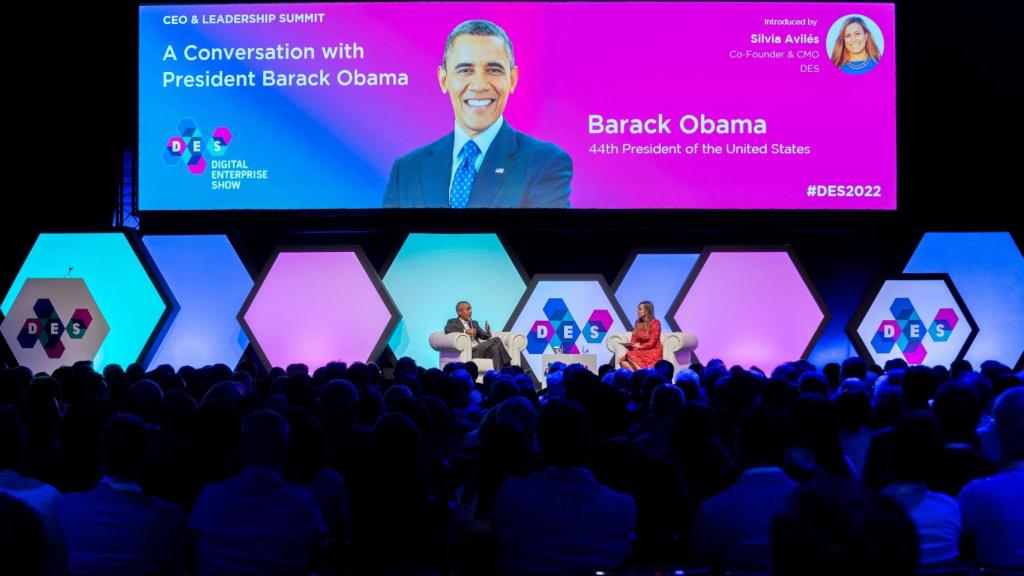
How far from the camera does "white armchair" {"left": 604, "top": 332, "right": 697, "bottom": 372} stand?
1054cm

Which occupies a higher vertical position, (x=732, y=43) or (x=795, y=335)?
(x=732, y=43)

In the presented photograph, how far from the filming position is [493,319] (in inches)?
443

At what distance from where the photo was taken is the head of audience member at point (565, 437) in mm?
3039

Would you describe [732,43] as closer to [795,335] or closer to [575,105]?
[575,105]

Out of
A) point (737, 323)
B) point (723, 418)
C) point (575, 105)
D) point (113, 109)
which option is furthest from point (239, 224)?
point (723, 418)

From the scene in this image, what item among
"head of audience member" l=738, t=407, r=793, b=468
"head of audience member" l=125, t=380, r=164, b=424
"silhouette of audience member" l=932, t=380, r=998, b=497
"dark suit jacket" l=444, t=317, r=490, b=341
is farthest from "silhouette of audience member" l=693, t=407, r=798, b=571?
"dark suit jacket" l=444, t=317, r=490, b=341

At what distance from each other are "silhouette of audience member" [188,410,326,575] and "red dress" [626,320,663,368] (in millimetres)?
7571

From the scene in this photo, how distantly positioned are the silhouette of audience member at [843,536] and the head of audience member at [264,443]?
6.59ft

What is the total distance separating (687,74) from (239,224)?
15.7 ft

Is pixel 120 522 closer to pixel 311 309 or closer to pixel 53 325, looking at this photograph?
pixel 311 309

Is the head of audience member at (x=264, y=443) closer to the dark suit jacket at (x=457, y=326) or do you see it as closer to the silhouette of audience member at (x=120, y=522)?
the silhouette of audience member at (x=120, y=522)

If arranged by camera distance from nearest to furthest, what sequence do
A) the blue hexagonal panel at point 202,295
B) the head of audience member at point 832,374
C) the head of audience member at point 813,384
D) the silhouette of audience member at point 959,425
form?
the silhouette of audience member at point 959,425 < the head of audience member at point 813,384 < the head of audience member at point 832,374 < the blue hexagonal panel at point 202,295

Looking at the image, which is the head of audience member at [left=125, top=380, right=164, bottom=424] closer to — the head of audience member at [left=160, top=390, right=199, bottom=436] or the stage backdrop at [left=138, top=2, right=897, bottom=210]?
the head of audience member at [left=160, top=390, right=199, bottom=436]

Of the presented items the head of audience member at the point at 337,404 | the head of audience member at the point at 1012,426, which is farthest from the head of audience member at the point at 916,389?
the head of audience member at the point at 337,404
